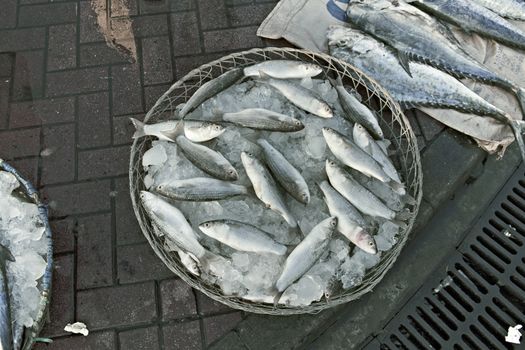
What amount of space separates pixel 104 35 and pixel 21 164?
1.45 meters

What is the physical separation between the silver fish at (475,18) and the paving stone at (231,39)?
1.57 m

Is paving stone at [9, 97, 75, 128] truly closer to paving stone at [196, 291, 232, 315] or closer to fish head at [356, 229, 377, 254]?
paving stone at [196, 291, 232, 315]

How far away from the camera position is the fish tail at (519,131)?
3.83 metres

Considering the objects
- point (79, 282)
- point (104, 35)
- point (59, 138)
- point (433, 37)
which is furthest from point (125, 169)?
point (433, 37)

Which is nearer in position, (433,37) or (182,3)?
(433,37)

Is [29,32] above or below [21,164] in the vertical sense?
above

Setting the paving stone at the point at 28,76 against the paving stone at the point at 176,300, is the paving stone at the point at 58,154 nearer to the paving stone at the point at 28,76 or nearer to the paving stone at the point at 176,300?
the paving stone at the point at 28,76

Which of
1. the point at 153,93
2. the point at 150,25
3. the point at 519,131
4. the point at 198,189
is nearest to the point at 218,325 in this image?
the point at 198,189

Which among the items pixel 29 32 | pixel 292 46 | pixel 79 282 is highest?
pixel 292 46

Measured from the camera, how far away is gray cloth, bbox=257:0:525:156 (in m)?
4.06

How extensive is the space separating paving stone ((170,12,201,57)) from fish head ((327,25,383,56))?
1284 millimetres

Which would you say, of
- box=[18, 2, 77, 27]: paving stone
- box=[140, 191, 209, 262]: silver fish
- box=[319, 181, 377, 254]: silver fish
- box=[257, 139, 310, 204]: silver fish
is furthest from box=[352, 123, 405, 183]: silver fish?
box=[18, 2, 77, 27]: paving stone

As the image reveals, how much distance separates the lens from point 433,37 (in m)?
4.25

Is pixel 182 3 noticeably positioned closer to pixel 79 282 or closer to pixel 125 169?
pixel 125 169
